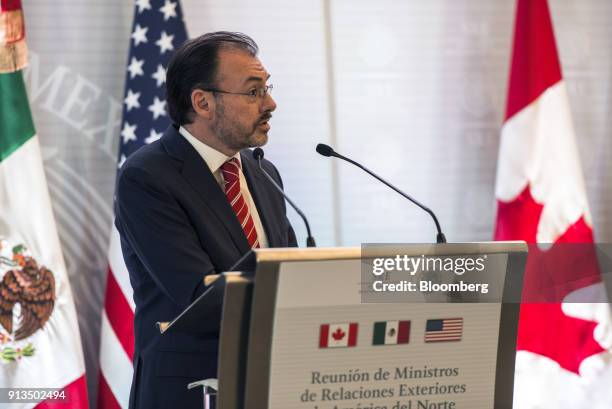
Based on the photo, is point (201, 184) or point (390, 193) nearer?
point (201, 184)

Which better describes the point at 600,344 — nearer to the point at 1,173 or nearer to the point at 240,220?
the point at 240,220

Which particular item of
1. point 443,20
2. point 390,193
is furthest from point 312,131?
point 443,20

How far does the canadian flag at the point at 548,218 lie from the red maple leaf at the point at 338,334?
84.7 inches

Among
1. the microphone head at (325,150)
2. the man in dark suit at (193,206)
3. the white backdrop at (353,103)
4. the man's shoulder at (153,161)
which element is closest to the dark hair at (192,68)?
the man in dark suit at (193,206)

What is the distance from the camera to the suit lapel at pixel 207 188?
7.08 ft

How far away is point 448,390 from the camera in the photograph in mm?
1725

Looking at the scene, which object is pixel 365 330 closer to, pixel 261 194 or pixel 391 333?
pixel 391 333

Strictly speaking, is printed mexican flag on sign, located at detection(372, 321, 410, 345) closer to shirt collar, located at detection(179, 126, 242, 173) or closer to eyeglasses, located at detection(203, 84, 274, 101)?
shirt collar, located at detection(179, 126, 242, 173)

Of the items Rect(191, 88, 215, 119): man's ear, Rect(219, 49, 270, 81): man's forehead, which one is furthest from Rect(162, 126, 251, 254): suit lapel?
Rect(219, 49, 270, 81): man's forehead

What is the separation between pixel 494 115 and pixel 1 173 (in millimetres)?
2337

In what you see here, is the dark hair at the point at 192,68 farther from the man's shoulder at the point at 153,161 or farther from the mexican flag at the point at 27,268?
the mexican flag at the point at 27,268

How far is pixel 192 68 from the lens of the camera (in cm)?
236

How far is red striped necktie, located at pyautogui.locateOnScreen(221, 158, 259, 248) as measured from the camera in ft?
7.38

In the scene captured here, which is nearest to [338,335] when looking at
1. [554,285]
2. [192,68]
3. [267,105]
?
[267,105]
